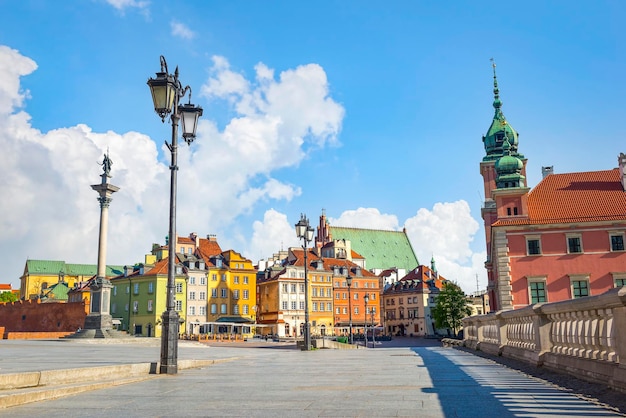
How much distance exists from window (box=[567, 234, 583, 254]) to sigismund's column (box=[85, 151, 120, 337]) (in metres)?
37.9

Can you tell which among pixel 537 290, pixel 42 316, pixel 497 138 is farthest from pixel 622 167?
pixel 42 316

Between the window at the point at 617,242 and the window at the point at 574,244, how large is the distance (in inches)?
102

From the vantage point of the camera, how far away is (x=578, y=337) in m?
9.79

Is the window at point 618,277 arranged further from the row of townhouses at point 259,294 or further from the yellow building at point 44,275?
the yellow building at point 44,275

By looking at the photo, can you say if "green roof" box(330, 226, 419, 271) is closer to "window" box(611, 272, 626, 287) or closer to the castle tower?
the castle tower

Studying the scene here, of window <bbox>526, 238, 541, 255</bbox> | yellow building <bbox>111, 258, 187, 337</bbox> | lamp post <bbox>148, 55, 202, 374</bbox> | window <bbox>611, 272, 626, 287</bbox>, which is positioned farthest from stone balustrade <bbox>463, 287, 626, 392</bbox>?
yellow building <bbox>111, 258, 187, 337</bbox>

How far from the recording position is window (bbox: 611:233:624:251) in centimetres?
4872

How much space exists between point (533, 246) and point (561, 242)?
2.27 m

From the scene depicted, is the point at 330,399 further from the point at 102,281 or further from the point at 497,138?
the point at 497,138

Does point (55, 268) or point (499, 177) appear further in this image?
point (55, 268)

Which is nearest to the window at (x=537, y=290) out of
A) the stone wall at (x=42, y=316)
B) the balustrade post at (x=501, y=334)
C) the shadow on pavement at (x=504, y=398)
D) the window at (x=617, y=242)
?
the window at (x=617, y=242)

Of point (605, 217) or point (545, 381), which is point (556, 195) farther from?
point (545, 381)

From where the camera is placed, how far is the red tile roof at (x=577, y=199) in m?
49.7

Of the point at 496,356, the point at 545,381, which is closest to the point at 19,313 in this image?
the point at 496,356
